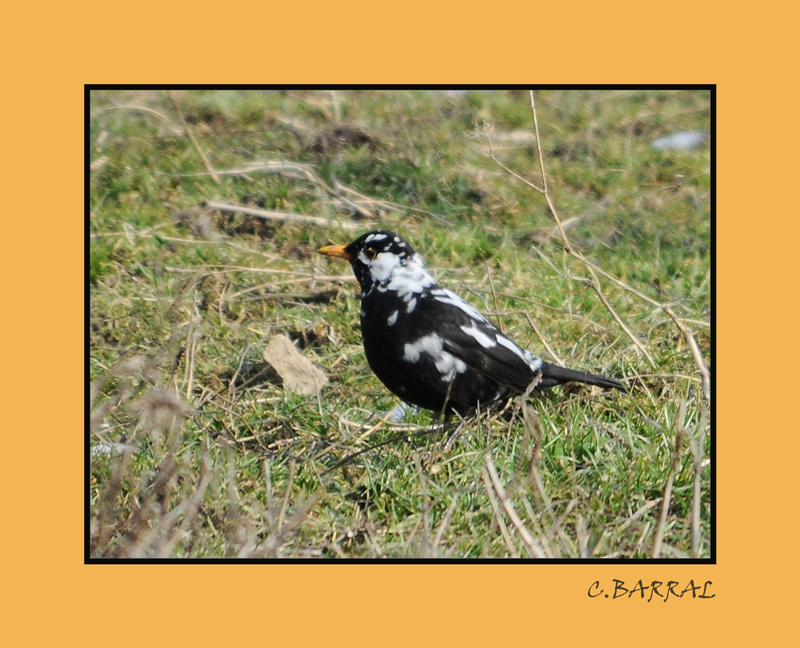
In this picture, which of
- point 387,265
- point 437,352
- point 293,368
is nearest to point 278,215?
point 293,368

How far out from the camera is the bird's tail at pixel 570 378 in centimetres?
495

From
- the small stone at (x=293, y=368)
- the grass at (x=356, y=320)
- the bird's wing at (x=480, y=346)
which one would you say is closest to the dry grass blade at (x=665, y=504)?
the grass at (x=356, y=320)

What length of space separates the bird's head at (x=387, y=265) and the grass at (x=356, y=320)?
1.88ft

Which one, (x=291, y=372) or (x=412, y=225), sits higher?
(x=412, y=225)

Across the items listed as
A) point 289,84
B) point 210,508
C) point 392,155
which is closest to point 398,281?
point 289,84

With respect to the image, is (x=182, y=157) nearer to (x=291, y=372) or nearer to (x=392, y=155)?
(x=392, y=155)

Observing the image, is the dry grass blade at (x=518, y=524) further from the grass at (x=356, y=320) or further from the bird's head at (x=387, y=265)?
the bird's head at (x=387, y=265)

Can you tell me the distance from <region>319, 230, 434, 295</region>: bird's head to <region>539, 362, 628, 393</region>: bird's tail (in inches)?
→ 28.0

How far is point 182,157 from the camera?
6.84 m

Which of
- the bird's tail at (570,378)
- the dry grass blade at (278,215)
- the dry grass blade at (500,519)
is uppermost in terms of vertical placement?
the dry grass blade at (278,215)

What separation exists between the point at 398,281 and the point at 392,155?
218 centimetres

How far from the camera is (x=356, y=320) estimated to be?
6047mm

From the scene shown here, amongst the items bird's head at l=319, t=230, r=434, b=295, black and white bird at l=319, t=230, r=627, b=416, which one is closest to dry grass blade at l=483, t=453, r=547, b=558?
black and white bird at l=319, t=230, r=627, b=416

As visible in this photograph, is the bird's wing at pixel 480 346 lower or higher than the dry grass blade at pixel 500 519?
higher
